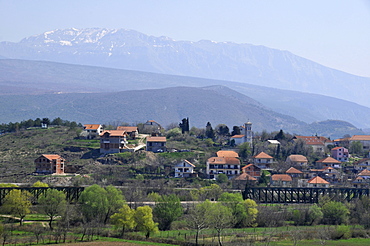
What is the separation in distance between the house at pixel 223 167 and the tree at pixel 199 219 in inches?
961

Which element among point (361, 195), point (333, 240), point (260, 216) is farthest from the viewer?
point (361, 195)

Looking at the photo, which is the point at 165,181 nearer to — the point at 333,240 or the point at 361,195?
the point at 361,195

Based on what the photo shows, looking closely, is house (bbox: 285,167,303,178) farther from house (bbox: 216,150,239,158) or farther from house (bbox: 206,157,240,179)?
house (bbox: 216,150,239,158)

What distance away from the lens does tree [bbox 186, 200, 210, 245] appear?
62019 mm

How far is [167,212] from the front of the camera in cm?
6475

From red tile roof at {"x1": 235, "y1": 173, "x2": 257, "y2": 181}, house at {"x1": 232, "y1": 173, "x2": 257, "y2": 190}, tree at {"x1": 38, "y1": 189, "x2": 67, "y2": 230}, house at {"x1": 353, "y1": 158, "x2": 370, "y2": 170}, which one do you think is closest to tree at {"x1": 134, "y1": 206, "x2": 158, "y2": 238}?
tree at {"x1": 38, "y1": 189, "x2": 67, "y2": 230}

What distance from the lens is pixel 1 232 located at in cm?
5478

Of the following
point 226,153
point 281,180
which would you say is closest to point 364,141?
point 226,153

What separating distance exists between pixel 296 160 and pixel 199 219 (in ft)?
124

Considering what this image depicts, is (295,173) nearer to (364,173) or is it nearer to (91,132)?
(364,173)

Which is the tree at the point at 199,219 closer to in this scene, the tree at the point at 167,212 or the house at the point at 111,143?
the tree at the point at 167,212

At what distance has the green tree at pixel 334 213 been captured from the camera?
69.4 m

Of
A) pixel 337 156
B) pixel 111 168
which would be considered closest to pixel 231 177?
pixel 111 168

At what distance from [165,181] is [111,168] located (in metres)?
8.65
